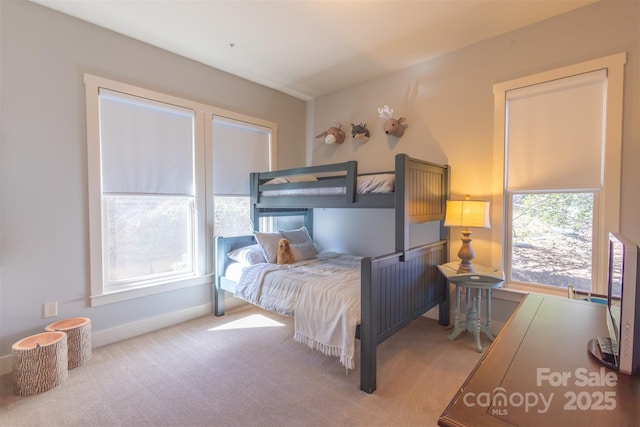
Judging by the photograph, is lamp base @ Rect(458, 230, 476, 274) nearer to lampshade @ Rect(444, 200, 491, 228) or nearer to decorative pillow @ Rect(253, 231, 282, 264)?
lampshade @ Rect(444, 200, 491, 228)

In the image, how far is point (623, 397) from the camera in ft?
2.60

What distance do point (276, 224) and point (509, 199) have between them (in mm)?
2621

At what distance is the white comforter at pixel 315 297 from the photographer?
1991mm

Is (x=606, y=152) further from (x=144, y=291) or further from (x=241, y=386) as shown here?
(x=144, y=291)

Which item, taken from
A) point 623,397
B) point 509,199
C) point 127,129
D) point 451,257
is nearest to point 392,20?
point 509,199

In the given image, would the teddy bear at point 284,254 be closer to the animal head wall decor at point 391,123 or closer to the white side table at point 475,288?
the white side table at point 475,288

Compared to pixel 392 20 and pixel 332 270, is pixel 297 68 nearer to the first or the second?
pixel 392 20

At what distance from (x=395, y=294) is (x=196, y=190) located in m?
2.25

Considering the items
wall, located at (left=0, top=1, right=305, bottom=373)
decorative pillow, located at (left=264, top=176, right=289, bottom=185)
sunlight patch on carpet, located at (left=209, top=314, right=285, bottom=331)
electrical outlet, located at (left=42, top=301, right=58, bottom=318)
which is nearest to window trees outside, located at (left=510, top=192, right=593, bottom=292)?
decorative pillow, located at (left=264, top=176, right=289, bottom=185)

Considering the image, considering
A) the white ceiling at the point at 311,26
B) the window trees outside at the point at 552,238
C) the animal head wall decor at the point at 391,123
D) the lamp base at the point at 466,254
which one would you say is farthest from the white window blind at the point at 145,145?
the window trees outside at the point at 552,238

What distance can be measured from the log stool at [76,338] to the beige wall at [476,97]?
307 cm

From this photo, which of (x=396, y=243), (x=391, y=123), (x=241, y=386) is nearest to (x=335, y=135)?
(x=391, y=123)

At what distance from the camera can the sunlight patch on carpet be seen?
2926mm

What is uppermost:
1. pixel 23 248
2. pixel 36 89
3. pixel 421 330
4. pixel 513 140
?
pixel 36 89
